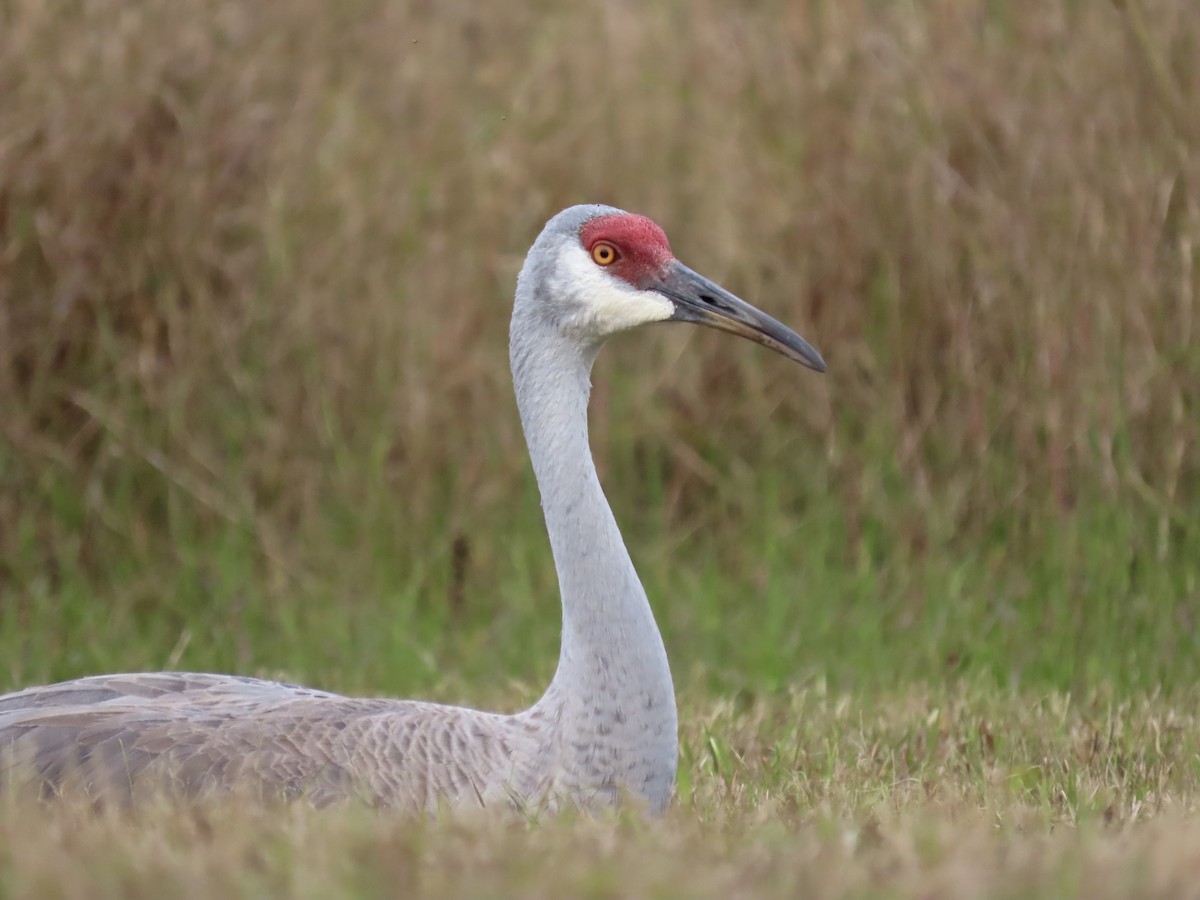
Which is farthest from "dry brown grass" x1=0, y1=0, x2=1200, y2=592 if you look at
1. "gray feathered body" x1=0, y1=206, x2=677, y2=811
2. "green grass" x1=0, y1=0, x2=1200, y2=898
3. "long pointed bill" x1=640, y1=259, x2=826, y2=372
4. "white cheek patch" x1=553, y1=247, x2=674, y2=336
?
"gray feathered body" x1=0, y1=206, x2=677, y2=811

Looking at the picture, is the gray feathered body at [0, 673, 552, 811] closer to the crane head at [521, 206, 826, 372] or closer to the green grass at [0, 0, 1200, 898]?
the crane head at [521, 206, 826, 372]

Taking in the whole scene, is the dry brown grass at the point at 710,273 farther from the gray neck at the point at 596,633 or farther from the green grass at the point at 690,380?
the gray neck at the point at 596,633

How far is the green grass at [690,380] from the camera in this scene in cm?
588

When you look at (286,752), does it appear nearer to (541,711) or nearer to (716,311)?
(541,711)

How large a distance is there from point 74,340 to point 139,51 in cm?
106

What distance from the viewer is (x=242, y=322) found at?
676 centimetres

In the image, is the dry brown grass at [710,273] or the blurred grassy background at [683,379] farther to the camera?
the dry brown grass at [710,273]

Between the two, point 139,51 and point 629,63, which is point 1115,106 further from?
point 139,51

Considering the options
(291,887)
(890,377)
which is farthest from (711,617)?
(291,887)

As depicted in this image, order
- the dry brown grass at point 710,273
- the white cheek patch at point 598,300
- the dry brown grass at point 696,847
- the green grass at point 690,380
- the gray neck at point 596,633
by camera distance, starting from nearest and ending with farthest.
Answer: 1. the dry brown grass at point 696,847
2. the gray neck at point 596,633
3. the white cheek patch at point 598,300
4. the green grass at point 690,380
5. the dry brown grass at point 710,273

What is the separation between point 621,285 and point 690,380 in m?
3.05

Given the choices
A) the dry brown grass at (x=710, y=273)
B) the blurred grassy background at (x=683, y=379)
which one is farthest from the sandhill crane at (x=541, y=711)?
the dry brown grass at (x=710, y=273)

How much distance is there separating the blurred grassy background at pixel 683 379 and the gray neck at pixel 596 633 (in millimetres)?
1752

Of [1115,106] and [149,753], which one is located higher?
[1115,106]
